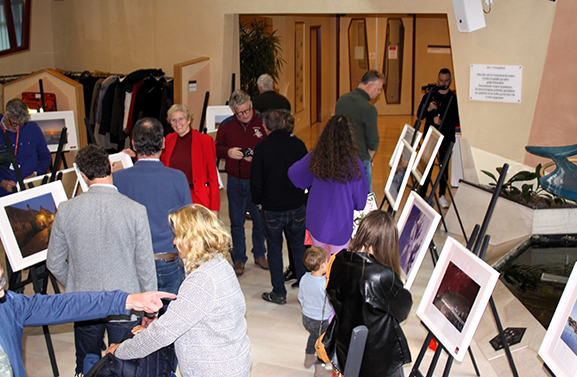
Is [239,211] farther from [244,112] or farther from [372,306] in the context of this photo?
[372,306]

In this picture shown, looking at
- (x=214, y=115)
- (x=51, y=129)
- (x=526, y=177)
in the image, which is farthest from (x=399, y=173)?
(x=51, y=129)

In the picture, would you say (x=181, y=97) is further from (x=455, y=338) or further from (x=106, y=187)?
(x=455, y=338)

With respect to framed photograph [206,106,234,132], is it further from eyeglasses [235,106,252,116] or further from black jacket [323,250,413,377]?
black jacket [323,250,413,377]

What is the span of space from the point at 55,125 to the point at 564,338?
18.7ft

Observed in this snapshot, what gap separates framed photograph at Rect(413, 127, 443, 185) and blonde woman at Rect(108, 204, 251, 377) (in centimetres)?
226

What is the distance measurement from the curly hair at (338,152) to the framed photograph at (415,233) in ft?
1.37

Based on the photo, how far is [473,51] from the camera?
559 centimetres

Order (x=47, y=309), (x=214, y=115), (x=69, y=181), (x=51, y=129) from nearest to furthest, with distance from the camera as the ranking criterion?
1. (x=47, y=309)
2. (x=69, y=181)
3. (x=51, y=129)
4. (x=214, y=115)

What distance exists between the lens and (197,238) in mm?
1967

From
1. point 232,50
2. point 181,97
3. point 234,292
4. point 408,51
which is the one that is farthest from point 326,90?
point 234,292

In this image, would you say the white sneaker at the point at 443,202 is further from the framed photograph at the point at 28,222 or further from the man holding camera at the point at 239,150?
the framed photograph at the point at 28,222

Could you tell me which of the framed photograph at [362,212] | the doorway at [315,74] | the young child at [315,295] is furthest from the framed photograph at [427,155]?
the doorway at [315,74]

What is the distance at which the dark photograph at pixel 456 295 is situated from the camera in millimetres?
2145

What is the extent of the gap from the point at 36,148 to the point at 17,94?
2689mm
